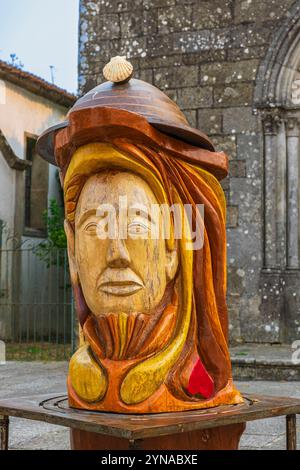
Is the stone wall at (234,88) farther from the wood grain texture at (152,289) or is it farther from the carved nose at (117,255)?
the carved nose at (117,255)

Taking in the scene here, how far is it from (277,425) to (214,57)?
452 centimetres

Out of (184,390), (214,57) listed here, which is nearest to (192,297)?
(184,390)

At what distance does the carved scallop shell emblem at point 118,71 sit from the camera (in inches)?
109

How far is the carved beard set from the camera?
263 cm

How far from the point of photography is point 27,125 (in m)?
12.9

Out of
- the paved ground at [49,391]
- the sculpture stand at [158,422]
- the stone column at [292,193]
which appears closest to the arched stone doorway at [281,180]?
the stone column at [292,193]

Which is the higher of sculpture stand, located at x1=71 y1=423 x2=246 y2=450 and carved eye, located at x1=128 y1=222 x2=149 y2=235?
carved eye, located at x1=128 y1=222 x2=149 y2=235

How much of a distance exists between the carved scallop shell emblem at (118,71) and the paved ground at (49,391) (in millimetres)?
2094

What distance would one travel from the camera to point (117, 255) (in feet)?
8.63

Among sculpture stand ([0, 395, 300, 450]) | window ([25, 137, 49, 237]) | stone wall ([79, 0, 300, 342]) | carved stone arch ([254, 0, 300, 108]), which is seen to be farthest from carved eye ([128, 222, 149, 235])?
window ([25, 137, 49, 237])

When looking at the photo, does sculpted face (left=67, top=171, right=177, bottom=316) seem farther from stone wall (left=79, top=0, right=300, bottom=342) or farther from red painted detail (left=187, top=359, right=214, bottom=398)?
stone wall (left=79, top=0, right=300, bottom=342)

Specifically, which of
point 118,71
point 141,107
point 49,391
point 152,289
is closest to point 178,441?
point 152,289

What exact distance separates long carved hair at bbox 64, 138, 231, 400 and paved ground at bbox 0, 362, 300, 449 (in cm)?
136

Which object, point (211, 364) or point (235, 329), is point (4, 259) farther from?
point (211, 364)
